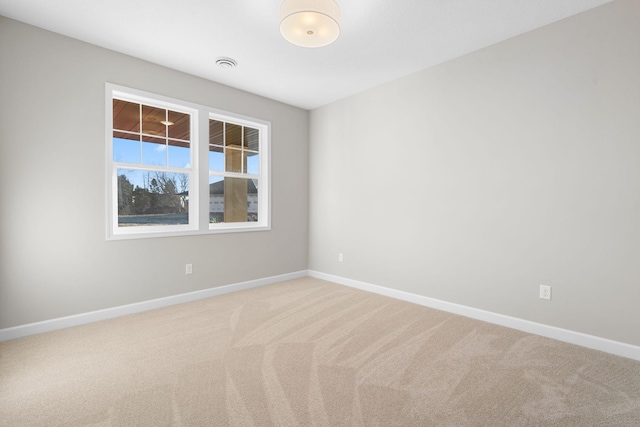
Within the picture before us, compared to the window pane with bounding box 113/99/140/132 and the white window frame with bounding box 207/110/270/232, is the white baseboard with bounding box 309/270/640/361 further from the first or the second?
the window pane with bounding box 113/99/140/132

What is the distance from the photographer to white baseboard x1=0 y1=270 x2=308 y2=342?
2.63 meters

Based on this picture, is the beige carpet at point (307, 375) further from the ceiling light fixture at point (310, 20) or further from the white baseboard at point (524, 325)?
the ceiling light fixture at point (310, 20)

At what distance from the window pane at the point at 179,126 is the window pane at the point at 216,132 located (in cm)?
30

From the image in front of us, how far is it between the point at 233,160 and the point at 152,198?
3.89 feet

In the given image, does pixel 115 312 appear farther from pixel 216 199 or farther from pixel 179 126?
pixel 179 126

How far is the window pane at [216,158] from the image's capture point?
3.97 meters

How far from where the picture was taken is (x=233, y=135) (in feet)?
13.9

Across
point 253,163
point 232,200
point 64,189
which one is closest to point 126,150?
point 64,189

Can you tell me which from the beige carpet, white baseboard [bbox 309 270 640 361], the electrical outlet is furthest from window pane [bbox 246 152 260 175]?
the electrical outlet

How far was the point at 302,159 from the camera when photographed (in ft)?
16.0

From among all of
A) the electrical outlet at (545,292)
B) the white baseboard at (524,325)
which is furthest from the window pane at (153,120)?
the electrical outlet at (545,292)

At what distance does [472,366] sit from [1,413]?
294cm

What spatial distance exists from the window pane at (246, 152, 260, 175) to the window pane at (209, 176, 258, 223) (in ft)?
0.49

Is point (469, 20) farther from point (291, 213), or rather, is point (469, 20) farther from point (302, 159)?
point (291, 213)
